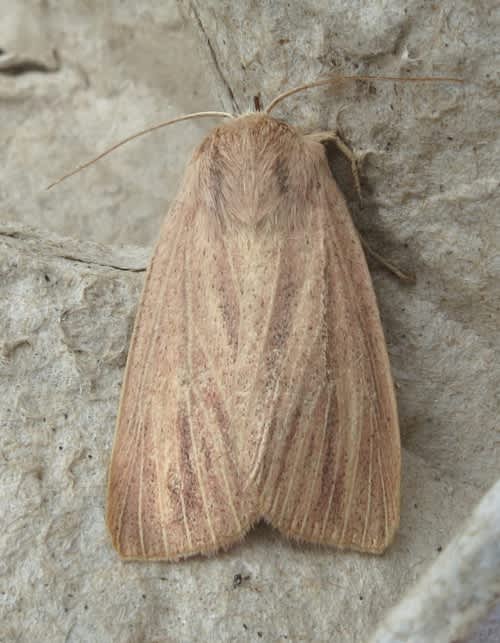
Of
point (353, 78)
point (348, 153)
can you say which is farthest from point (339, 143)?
point (353, 78)

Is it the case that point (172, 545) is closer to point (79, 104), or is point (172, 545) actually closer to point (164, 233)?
point (164, 233)

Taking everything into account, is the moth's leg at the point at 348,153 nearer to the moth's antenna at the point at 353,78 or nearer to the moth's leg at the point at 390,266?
the moth's leg at the point at 390,266

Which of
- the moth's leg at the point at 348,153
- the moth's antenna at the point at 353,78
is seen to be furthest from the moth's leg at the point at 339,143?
the moth's antenna at the point at 353,78

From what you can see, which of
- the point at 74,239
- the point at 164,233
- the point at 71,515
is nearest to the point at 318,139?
the point at 164,233

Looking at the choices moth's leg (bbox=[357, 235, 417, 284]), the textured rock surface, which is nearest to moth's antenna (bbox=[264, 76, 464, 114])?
the textured rock surface

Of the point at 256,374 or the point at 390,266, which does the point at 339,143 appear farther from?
the point at 256,374

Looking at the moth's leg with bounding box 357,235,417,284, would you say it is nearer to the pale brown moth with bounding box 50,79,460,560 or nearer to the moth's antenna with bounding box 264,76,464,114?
the pale brown moth with bounding box 50,79,460,560
